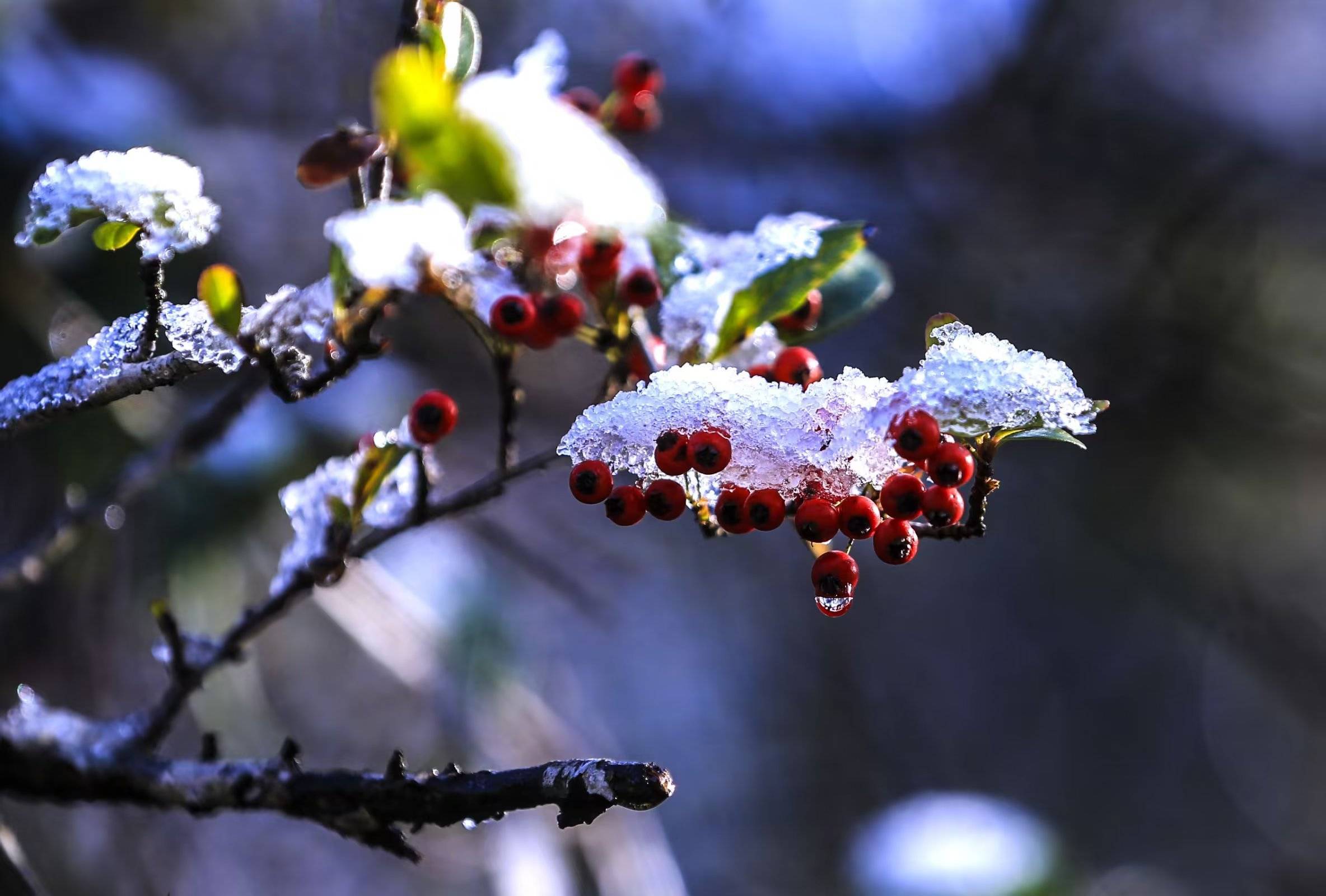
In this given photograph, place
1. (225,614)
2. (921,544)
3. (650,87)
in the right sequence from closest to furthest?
(650,87)
(225,614)
(921,544)

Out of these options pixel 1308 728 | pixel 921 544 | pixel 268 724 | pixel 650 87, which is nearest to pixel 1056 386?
pixel 650 87

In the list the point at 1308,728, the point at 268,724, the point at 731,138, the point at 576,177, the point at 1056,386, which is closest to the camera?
the point at 576,177

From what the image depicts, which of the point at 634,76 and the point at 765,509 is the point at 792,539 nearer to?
the point at 634,76

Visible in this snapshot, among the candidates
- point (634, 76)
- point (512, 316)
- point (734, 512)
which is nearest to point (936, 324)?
point (734, 512)

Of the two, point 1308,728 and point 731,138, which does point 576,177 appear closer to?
point 731,138

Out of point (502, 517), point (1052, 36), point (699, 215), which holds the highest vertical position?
point (1052, 36)

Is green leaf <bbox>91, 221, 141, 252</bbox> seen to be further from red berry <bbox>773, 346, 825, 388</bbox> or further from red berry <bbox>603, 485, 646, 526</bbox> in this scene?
red berry <bbox>773, 346, 825, 388</bbox>

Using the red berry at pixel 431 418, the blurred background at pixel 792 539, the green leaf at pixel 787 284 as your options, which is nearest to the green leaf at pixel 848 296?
the green leaf at pixel 787 284

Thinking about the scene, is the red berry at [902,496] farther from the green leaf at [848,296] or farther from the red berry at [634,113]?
the red berry at [634,113]
